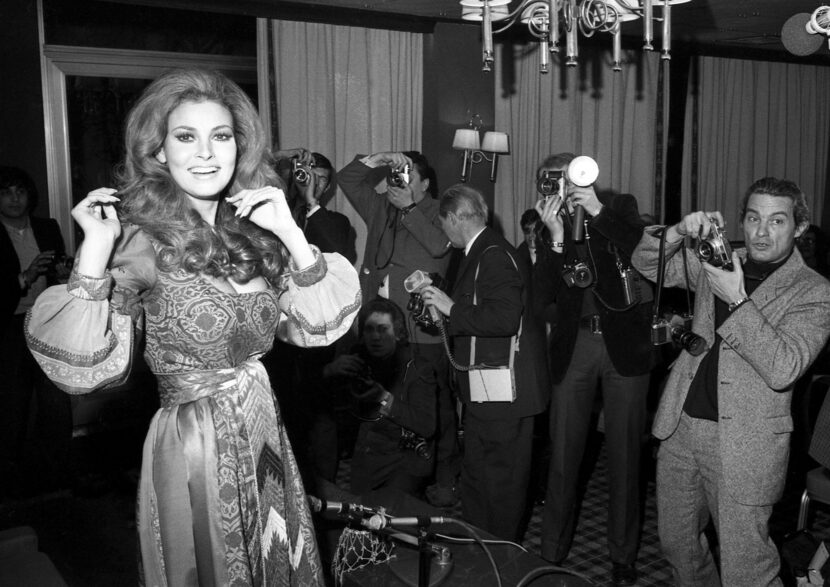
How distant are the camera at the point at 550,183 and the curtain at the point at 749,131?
4335 mm

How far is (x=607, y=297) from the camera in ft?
10.2

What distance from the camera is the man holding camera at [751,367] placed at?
240 cm

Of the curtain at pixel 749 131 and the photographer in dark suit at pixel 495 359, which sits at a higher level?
the curtain at pixel 749 131

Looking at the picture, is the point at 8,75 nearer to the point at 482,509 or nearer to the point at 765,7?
the point at 482,509

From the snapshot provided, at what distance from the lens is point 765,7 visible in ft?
17.4

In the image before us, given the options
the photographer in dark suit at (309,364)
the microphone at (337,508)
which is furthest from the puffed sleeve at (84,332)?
the photographer in dark suit at (309,364)

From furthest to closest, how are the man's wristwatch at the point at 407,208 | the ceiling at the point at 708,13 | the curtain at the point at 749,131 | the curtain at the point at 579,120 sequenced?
the curtain at the point at 749,131, the curtain at the point at 579,120, the ceiling at the point at 708,13, the man's wristwatch at the point at 407,208

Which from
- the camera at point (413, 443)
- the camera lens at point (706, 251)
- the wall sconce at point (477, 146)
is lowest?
the camera at point (413, 443)

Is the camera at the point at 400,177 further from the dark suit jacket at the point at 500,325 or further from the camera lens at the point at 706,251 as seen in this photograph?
the camera lens at the point at 706,251

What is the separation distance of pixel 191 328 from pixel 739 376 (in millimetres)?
1626

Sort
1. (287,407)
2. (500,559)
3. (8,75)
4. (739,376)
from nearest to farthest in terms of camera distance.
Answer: (500,559)
(739,376)
(287,407)
(8,75)

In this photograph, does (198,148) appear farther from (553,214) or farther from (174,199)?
(553,214)

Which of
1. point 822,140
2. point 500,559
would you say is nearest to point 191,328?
point 500,559

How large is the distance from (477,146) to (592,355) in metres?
2.70
